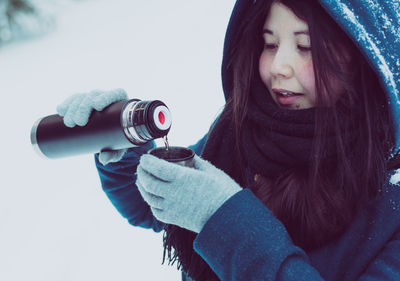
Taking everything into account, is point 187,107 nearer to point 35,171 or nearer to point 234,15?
point 35,171

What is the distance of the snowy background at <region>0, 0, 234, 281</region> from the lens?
1.55 m

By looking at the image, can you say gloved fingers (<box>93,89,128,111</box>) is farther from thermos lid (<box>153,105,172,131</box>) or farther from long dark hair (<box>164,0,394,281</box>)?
long dark hair (<box>164,0,394,281</box>)

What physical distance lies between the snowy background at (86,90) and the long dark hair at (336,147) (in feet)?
2.94

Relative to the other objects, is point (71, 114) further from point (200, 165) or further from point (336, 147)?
point (336, 147)

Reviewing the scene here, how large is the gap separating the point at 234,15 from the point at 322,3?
268 millimetres

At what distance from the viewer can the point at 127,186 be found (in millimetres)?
949

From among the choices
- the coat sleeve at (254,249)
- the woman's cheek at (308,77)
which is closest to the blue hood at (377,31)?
the woman's cheek at (308,77)

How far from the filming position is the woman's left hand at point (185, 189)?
0.61 m

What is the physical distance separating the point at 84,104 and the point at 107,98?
5 centimetres

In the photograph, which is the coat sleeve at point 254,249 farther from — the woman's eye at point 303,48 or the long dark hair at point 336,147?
the woman's eye at point 303,48

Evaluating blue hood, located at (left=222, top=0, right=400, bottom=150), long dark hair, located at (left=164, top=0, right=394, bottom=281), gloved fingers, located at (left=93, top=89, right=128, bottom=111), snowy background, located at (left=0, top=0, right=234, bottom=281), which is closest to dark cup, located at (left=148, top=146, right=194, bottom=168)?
gloved fingers, located at (left=93, top=89, right=128, bottom=111)

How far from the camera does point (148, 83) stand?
8.81ft

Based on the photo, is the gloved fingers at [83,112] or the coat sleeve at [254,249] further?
the gloved fingers at [83,112]

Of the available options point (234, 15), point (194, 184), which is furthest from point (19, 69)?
point (194, 184)
